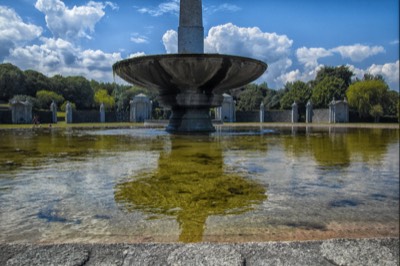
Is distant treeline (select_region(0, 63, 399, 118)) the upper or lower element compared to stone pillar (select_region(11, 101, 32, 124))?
upper

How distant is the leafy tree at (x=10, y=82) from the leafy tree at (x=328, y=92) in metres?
54.0

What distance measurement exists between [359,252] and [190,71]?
9.96 metres

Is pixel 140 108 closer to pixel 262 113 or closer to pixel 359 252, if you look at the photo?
pixel 262 113

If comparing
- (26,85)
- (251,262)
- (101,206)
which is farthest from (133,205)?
(26,85)

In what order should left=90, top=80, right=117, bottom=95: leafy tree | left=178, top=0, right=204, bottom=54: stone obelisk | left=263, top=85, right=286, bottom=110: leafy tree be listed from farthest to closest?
left=90, top=80, right=117, bottom=95: leafy tree
left=263, top=85, right=286, bottom=110: leafy tree
left=178, top=0, right=204, bottom=54: stone obelisk

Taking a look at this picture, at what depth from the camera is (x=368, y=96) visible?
150 feet

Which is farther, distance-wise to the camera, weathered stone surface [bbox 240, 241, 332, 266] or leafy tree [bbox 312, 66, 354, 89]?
leafy tree [bbox 312, 66, 354, 89]

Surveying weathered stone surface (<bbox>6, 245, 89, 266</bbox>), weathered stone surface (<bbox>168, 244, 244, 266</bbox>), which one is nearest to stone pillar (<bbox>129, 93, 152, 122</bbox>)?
weathered stone surface (<bbox>6, 245, 89, 266</bbox>)

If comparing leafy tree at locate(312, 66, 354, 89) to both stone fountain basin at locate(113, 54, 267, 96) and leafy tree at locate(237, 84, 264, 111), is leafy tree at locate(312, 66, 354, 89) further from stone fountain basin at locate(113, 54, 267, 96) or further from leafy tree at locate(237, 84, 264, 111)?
stone fountain basin at locate(113, 54, 267, 96)

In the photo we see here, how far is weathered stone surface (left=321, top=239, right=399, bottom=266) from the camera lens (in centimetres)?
177

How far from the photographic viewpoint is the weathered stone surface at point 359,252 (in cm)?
177

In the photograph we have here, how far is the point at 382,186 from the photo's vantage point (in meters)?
3.68

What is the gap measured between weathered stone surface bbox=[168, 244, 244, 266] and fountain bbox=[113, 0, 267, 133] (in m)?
9.37

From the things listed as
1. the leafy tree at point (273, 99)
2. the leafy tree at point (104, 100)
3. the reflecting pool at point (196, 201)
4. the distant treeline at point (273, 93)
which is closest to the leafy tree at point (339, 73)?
the distant treeline at point (273, 93)
